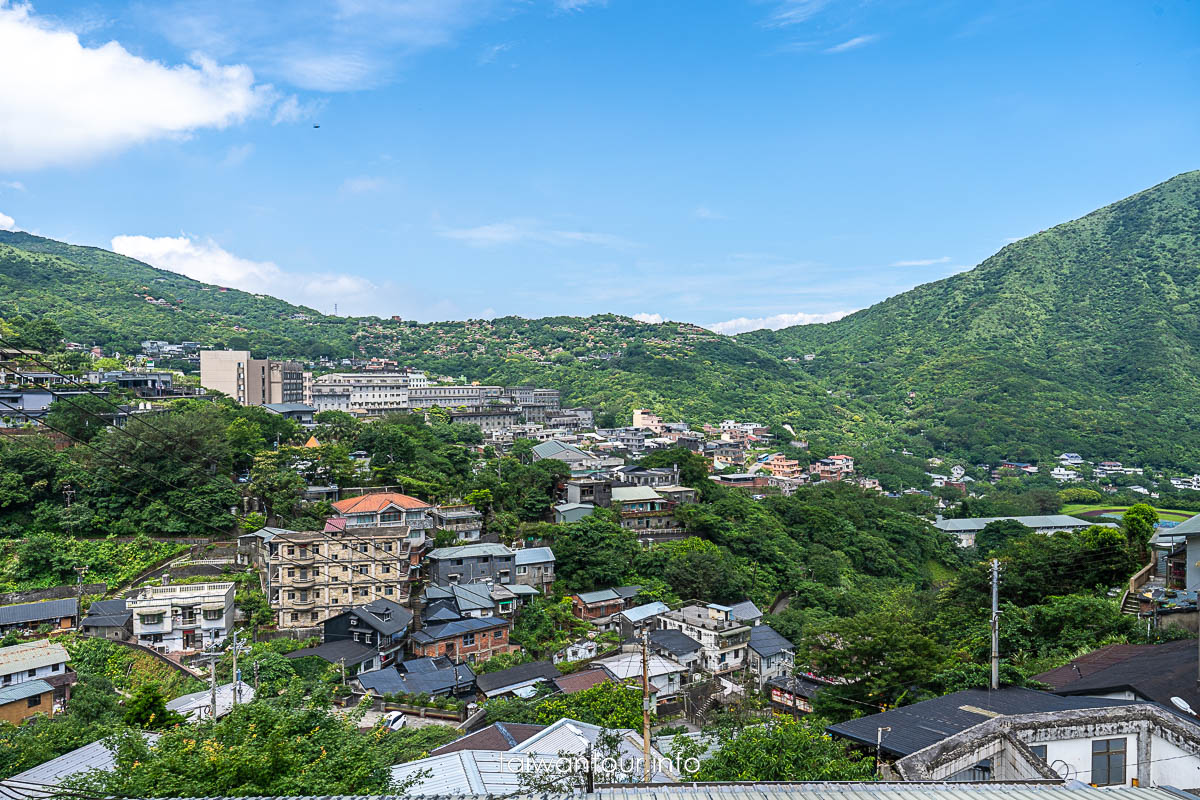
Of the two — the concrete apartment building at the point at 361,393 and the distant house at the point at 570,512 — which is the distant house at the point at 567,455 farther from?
the concrete apartment building at the point at 361,393

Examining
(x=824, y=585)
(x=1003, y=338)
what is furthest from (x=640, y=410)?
(x=1003, y=338)

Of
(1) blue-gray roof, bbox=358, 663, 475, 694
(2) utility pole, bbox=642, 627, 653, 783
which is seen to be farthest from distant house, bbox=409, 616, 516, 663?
(2) utility pole, bbox=642, 627, 653, 783

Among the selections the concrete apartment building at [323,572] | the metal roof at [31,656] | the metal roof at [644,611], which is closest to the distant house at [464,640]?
the concrete apartment building at [323,572]

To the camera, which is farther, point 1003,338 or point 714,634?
point 1003,338

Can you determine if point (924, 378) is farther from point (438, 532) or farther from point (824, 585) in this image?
point (438, 532)

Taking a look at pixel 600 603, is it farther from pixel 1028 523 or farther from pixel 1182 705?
pixel 1028 523

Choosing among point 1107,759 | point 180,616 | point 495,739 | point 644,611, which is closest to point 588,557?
point 644,611
